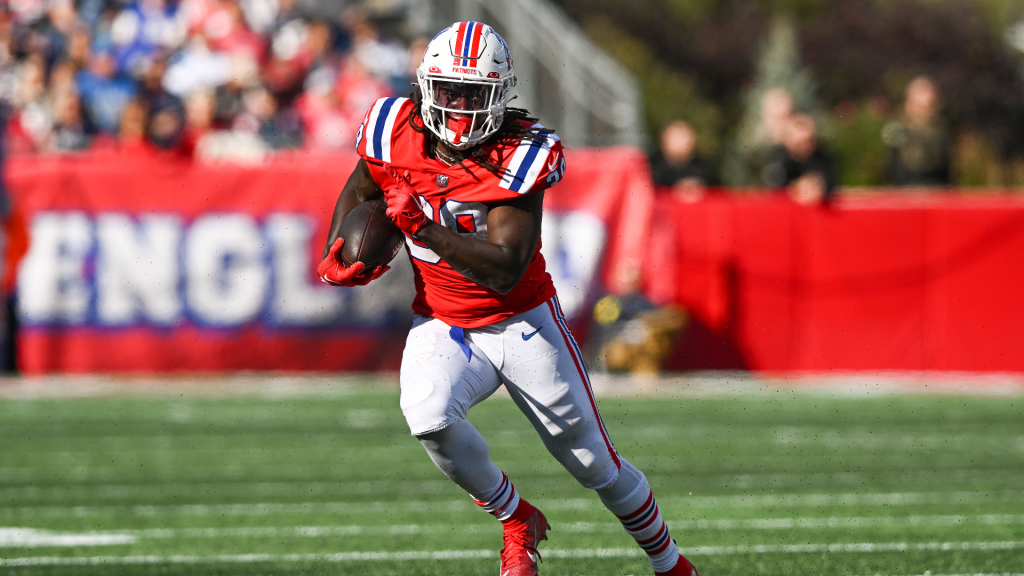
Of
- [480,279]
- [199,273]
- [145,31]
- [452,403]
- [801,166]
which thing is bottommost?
[199,273]

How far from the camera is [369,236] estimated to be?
12.8 feet

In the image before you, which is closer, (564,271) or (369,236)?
(369,236)

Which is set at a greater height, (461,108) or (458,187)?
(461,108)

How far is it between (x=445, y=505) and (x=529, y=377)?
7.02 ft

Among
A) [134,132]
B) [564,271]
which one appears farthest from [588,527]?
[134,132]

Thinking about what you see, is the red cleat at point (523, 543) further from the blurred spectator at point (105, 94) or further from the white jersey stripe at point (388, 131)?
the blurred spectator at point (105, 94)

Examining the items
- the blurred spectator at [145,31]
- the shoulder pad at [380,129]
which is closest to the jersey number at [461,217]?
the shoulder pad at [380,129]

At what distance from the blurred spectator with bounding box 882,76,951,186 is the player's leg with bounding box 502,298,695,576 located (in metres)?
7.72

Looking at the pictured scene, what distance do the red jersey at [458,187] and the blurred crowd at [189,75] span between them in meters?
6.70

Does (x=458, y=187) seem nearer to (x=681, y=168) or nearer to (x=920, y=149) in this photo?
(x=681, y=168)

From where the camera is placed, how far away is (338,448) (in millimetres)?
7477

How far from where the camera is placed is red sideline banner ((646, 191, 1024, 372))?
10289 millimetres

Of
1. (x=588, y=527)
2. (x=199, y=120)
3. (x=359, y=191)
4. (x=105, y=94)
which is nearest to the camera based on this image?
(x=359, y=191)

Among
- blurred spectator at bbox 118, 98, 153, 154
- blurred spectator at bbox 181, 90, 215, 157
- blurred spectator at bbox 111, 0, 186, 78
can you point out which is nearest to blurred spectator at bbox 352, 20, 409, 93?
blurred spectator at bbox 181, 90, 215, 157
